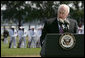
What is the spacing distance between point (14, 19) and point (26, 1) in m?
3.09

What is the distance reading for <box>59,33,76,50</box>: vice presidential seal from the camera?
4375 mm

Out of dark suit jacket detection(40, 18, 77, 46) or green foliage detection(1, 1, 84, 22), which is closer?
dark suit jacket detection(40, 18, 77, 46)

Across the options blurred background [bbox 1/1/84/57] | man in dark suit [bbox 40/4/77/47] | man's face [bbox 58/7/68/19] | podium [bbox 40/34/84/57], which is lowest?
blurred background [bbox 1/1/84/57]

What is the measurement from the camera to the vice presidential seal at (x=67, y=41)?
4375mm

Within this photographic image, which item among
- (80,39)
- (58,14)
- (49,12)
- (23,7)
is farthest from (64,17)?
(23,7)

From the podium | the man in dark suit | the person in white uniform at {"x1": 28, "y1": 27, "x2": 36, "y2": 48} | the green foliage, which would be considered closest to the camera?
the podium

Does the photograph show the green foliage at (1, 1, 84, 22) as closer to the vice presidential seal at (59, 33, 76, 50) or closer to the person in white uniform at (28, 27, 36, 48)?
the person in white uniform at (28, 27, 36, 48)

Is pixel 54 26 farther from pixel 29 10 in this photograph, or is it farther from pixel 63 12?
pixel 29 10

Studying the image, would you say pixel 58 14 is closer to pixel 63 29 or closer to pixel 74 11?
pixel 63 29

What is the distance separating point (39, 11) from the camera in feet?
152

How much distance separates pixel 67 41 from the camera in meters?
4.48

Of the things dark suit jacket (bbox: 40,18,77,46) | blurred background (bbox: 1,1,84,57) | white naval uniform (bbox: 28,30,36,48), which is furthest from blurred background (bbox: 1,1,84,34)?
dark suit jacket (bbox: 40,18,77,46)

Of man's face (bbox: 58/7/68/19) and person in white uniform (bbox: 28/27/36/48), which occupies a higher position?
man's face (bbox: 58/7/68/19)

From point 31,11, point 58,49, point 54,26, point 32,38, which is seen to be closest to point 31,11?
point 31,11
